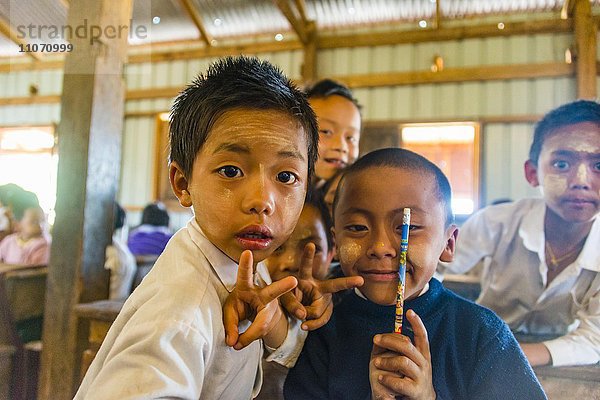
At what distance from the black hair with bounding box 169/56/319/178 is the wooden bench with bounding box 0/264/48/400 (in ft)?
5.12

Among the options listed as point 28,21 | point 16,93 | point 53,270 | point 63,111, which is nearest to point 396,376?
point 53,270

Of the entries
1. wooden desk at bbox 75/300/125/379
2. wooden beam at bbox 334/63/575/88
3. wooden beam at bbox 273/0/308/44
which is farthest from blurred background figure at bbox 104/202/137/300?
wooden beam at bbox 334/63/575/88

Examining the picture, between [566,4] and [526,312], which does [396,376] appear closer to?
[526,312]

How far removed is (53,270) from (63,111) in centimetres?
→ 59

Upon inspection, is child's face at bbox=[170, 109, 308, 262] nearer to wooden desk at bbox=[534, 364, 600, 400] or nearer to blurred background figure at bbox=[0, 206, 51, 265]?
wooden desk at bbox=[534, 364, 600, 400]

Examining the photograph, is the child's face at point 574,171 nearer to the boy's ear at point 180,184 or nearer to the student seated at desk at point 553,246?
the student seated at desk at point 553,246

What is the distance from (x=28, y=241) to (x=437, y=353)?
3077 millimetres

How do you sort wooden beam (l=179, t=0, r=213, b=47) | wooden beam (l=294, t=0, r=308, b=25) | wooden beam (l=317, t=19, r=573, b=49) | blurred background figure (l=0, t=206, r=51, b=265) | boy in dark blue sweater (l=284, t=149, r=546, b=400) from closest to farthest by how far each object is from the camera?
boy in dark blue sweater (l=284, t=149, r=546, b=400), blurred background figure (l=0, t=206, r=51, b=265), wooden beam (l=317, t=19, r=573, b=49), wooden beam (l=294, t=0, r=308, b=25), wooden beam (l=179, t=0, r=213, b=47)

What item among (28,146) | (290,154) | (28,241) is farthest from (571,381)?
(28,146)

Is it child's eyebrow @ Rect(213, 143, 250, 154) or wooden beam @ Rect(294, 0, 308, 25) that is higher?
wooden beam @ Rect(294, 0, 308, 25)

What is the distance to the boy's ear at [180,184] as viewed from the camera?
3.04 feet

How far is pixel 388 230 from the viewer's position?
920mm

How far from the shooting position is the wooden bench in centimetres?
201

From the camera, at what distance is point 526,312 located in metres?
1.60
